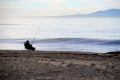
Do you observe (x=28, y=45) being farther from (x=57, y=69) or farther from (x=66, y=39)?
(x=66, y=39)

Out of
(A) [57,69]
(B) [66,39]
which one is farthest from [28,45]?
(B) [66,39]

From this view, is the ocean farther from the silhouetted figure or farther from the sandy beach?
the sandy beach

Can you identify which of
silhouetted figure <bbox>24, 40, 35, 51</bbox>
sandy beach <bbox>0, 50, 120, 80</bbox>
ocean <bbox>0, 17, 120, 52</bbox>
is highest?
sandy beach <bbox>0, 50, 120, 80</bbox>

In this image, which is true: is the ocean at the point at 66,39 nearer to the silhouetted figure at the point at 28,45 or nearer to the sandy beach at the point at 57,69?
the silhouetted figure at the point at 28,45

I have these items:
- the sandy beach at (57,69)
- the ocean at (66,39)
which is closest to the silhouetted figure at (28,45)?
the ocean at (66,39)

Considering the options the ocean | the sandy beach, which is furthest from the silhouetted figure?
the sandy beach

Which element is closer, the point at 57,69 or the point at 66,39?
the point at 57,69

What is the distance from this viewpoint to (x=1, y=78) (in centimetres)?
817

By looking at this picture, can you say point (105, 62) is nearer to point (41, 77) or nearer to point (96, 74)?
point (96, 74)

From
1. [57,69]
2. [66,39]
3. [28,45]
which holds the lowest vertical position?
[66,39]

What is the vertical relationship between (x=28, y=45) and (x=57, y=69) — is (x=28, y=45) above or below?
below

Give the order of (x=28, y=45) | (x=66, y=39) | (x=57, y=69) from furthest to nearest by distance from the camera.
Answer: (x=66, y=39) < (x=28, y=45) < (x=57, y=69)

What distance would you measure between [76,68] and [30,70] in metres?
1.42

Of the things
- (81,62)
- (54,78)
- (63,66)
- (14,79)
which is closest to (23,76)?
(14,79)
